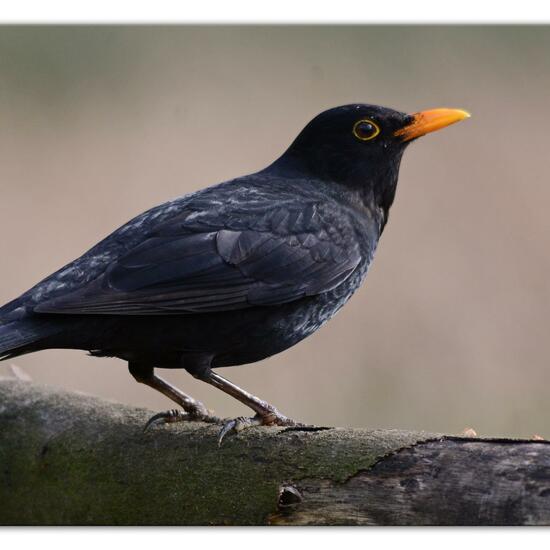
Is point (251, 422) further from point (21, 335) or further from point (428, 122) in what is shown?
point (428, 122)

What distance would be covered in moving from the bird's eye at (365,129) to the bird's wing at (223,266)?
559mm

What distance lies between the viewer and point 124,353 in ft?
14.2

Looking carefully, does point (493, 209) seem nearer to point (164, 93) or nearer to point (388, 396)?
point (388, 396)

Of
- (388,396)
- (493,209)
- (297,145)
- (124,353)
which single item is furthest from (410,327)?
(124,353)

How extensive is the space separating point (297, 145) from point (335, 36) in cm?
66

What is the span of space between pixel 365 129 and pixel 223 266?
3.95 ft

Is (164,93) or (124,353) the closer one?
(124,353)

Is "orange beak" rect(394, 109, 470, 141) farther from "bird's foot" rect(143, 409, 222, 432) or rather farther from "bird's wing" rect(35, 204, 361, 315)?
"bird's foot" rect(143, 409, 222, 432)

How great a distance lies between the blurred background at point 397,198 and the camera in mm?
5977

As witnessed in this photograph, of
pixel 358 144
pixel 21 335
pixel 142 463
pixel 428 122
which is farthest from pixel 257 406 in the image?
pixel 428 122

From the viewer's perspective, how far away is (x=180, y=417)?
4508mm

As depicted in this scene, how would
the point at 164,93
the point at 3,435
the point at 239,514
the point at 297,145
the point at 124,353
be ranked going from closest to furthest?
1. the point at 239,514
2. the point at 124,353
3. the point at 3,435
4. the point at 297,145
5. the point at 164,93

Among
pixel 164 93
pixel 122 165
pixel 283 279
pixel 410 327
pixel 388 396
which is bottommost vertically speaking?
pixel 388 396

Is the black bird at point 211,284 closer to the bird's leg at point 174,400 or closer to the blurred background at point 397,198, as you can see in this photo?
the bird's leg at point 174,400
